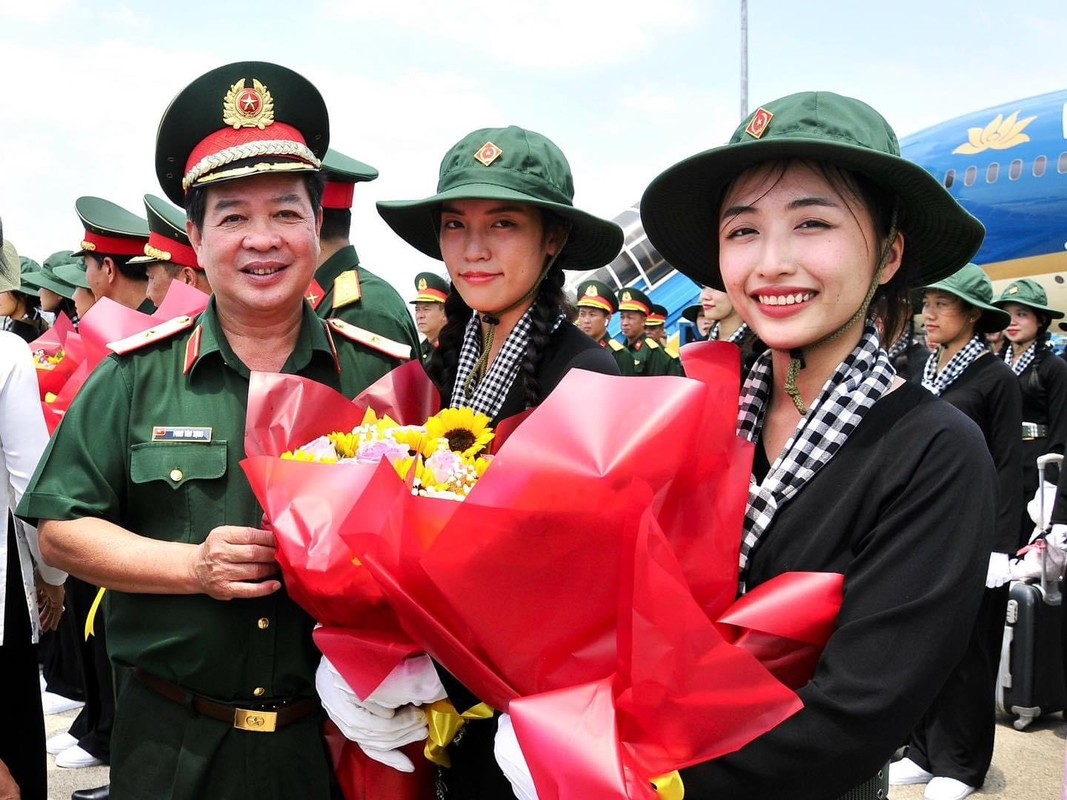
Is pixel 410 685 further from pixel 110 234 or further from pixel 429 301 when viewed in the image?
pixel 429 301

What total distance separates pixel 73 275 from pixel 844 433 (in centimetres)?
731

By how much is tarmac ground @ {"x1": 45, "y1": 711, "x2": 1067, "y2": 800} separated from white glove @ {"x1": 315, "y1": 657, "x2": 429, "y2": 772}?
3.41 metres

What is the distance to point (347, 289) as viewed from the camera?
3.83 metres

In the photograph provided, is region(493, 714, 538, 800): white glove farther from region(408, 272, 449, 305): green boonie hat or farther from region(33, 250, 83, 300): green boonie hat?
region(408, 272, 449, 305): green boonie hat

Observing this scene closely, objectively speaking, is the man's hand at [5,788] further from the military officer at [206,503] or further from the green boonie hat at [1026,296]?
the green boonie hat at [1026,296]

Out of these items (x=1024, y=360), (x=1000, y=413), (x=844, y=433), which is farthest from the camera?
(x=1024, y=360)

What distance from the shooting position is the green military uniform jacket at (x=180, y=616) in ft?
6.86

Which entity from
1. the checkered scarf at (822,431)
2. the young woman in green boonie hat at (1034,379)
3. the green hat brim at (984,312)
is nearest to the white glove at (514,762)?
the checkered scarf at (822,431)

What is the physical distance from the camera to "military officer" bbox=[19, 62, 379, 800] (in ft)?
6.78

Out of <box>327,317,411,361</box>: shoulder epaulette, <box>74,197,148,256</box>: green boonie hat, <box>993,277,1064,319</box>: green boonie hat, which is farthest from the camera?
<box>993,277,1064,319</box>: green boonie hat

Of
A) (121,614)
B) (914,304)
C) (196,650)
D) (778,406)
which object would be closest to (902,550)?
(778,406)

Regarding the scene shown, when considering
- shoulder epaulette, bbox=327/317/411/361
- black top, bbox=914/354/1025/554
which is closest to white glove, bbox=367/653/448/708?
shoulder epaulette, bbox=327/317/411/361

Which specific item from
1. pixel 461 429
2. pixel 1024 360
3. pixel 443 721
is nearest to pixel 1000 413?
pixel 1024 360

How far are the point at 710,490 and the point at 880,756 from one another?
497mm
